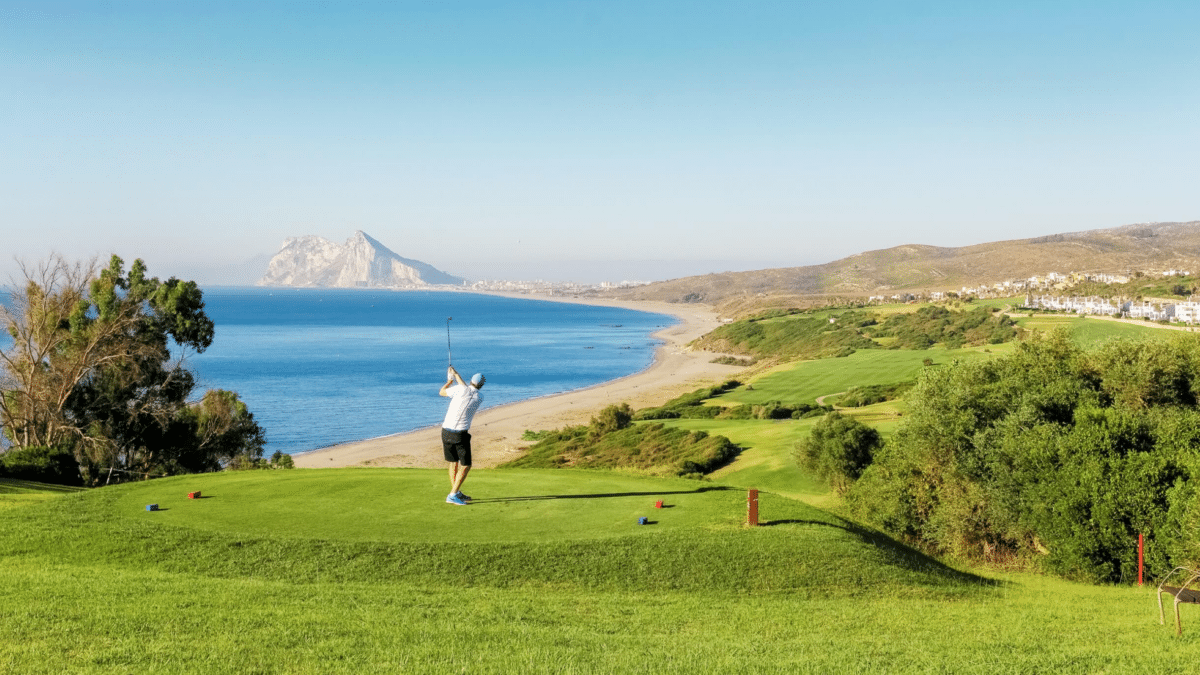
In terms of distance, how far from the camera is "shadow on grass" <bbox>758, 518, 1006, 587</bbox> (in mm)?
14852

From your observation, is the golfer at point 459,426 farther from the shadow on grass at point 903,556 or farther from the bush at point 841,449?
the bush at point 841,449

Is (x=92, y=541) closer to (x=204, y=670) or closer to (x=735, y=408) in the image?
(x=204, y=670)

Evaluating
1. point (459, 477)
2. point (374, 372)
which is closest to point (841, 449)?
point (459, 477)

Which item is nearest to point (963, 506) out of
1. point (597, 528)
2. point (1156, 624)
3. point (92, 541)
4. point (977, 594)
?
point (977, 594)

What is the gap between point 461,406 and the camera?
1482cm

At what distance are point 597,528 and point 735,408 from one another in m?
58.7

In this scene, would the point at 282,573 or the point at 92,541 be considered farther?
the point at 92,541

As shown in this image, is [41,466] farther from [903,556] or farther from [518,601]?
[903,556]

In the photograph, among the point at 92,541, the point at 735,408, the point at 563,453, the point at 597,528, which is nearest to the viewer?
the point at 92,541

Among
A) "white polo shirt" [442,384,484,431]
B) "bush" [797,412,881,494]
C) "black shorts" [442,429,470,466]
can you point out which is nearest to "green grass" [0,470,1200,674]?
"black shorts" [442,429,470,466]

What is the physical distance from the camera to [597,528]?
46.1 ft

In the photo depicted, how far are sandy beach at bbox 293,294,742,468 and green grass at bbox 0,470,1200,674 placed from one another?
123 feet

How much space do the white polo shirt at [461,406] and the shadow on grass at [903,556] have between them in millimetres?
5694

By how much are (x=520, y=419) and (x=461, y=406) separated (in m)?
62.3
